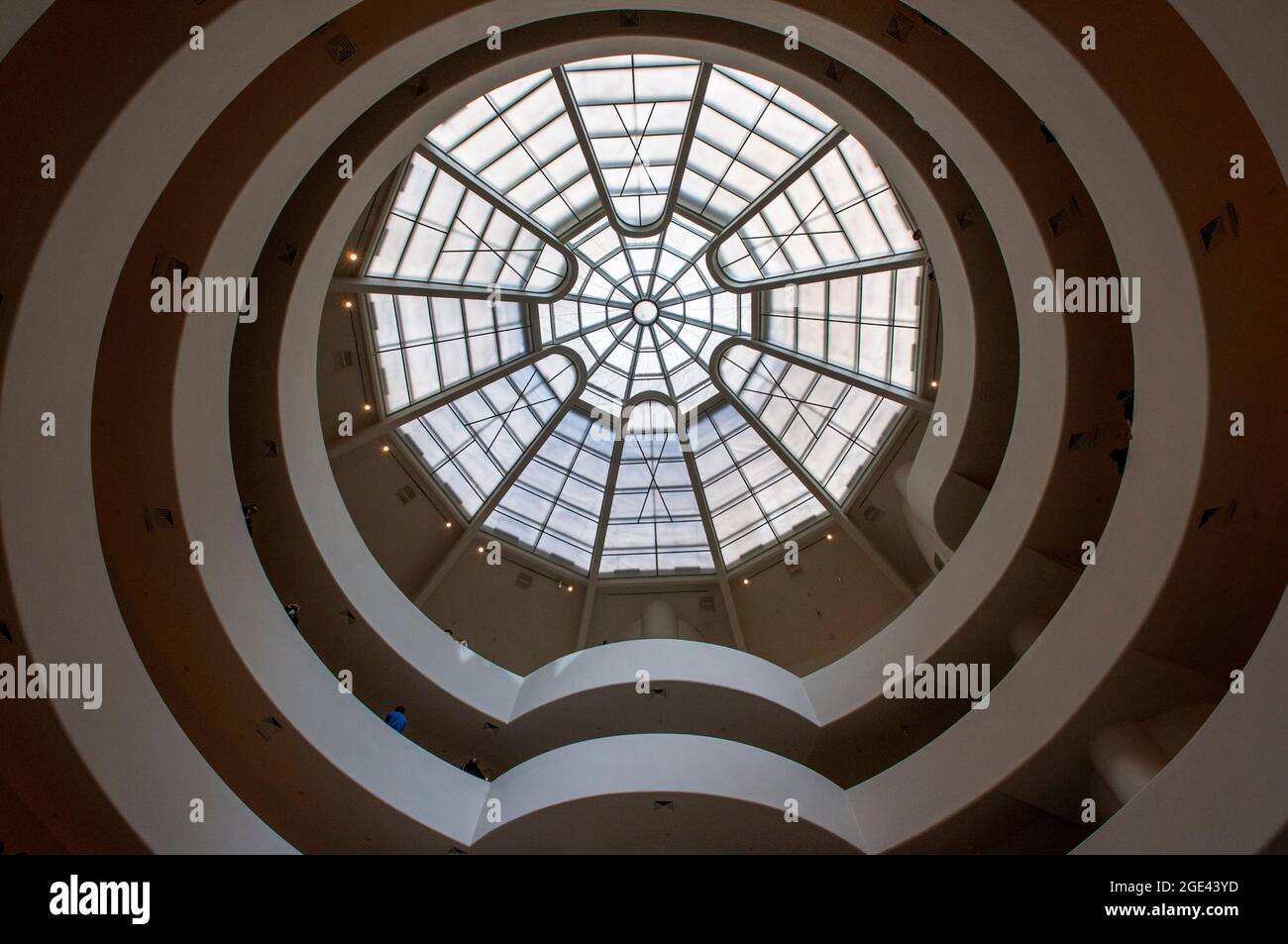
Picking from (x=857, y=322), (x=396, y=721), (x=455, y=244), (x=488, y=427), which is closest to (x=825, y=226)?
(x=857, y=322)

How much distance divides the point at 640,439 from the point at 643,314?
3675 millimetres

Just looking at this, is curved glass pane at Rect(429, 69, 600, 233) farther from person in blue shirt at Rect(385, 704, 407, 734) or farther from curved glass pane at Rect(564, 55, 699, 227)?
person in blue shirt at Rect(385, 704, 407, 734)

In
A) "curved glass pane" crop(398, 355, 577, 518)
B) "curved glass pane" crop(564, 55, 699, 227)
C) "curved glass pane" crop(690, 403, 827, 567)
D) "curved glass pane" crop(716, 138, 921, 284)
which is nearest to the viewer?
"curved glass pane" crop(564, 55, 699, 227)

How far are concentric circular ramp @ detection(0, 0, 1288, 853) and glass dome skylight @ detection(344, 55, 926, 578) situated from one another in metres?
0.14

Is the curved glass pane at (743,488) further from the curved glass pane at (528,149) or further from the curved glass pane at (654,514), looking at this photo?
the curved glass pane at (528,149)

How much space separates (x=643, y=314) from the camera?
68.0 ft

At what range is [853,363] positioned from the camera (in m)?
19.5

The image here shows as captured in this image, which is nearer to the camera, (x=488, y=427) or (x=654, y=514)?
(x=488, y=427)

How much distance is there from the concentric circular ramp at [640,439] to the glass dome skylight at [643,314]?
136mm

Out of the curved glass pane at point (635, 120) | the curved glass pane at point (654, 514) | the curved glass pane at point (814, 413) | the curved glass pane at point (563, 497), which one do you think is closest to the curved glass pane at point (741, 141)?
the curved glass pane at point (635, 120)

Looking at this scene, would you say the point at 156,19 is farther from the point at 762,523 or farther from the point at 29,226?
the point at 762,523

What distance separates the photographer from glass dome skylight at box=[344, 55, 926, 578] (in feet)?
54.4

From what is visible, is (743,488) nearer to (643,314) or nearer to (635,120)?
(643,314)

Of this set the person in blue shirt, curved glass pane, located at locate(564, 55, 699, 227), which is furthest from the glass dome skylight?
the person in blue shirt
